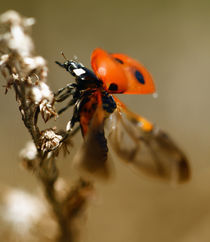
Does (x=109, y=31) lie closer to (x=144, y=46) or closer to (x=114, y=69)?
(x=144, y=46)

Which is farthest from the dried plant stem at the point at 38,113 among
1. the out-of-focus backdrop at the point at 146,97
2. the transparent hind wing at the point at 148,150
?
the out-of-focus backdrop at the point at 146,97

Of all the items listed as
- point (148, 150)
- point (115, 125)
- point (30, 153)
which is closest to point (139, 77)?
point (115, 125)

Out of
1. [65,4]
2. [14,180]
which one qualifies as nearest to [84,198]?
[14,180]

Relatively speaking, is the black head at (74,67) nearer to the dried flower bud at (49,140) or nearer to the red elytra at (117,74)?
the red elytra at (117,74)

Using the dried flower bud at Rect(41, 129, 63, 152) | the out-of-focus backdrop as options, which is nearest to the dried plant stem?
the dried flower bud at Rect(41, 129, 63, 152)

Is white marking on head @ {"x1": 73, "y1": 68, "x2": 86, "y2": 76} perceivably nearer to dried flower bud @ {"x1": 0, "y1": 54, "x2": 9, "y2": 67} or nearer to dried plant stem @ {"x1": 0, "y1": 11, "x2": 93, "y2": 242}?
dried plant stem @ {"x1": 0, "y1": 11, "x2": 93, "y2": 242}

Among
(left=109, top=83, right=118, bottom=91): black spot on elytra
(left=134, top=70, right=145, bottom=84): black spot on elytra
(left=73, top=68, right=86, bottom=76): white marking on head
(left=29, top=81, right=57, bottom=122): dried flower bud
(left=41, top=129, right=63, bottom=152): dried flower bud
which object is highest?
(left=73, top=68, right=86, bottom=76): white marking on head
